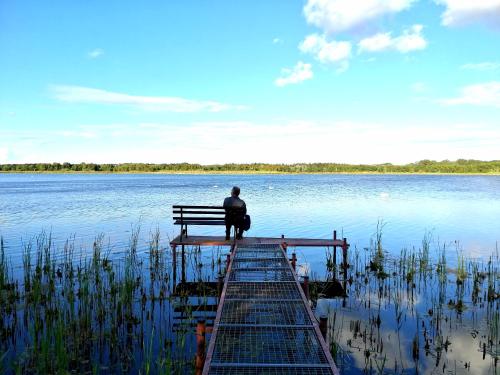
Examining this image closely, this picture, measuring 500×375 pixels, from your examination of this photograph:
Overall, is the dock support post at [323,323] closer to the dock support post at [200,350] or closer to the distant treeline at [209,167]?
the dock support post at [200,350]

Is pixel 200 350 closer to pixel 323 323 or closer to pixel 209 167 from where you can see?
pixel 323 323

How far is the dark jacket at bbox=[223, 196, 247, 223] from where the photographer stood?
45.2ft

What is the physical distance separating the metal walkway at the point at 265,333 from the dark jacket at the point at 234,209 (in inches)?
157

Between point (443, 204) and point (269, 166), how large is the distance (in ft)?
433

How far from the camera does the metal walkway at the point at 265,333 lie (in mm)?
5484

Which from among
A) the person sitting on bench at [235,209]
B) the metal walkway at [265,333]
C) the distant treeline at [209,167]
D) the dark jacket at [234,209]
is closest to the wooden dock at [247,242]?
the person sitting on bench at [235,209]

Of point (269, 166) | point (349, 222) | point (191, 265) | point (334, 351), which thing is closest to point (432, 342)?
point (334, 351)

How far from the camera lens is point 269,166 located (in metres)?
170

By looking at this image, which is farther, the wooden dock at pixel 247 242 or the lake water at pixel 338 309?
the wooden dock at pixel 247 242

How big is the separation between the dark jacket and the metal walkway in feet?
13.1

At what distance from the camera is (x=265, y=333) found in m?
7.08

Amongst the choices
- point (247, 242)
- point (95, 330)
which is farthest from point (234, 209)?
point (95, 330)

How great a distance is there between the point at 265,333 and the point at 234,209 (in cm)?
711

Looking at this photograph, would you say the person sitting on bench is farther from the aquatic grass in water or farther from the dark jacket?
the aquatic grass in water
